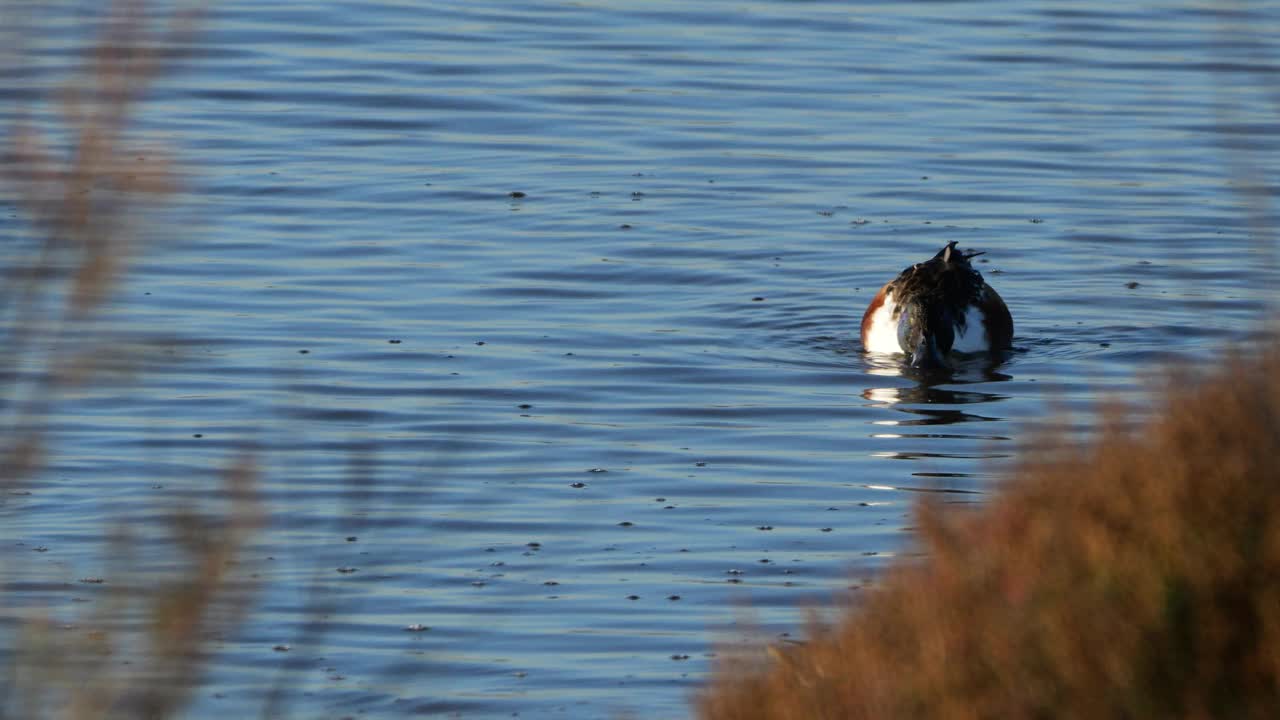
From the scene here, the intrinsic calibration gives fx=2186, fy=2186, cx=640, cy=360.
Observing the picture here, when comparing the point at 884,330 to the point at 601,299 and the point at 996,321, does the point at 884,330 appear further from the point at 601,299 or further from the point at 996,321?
the point at 601,299

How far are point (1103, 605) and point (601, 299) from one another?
8.77m

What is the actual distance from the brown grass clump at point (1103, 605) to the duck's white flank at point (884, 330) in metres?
7.46

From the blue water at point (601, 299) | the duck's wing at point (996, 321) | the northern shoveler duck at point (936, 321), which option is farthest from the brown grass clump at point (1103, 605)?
the duck's wing at point (996, 321)

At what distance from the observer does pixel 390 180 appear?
1580 centimetres

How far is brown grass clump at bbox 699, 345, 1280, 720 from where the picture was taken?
4383 mm

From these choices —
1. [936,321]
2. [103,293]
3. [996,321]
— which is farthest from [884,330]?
[103,293]

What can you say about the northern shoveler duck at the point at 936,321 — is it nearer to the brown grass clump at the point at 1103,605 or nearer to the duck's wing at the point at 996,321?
the duck's wing at the point at 996,321

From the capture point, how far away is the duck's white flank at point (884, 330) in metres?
12.4

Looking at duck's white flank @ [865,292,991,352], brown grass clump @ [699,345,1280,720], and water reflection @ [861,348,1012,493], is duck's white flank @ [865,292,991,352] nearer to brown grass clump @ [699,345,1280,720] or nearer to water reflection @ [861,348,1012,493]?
water reflection @ [861,348,1012,493]

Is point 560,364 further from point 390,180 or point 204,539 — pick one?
point 204,539

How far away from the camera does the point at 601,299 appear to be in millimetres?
13070

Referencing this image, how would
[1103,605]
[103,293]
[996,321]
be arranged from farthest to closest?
[996,321], [1103,605], [103,293]

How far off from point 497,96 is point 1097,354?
7731 millimetres

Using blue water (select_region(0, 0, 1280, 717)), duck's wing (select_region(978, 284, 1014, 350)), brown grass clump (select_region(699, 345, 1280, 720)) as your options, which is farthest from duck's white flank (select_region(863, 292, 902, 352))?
brown grass clump (select_region(699, 345, 1280, 720))
